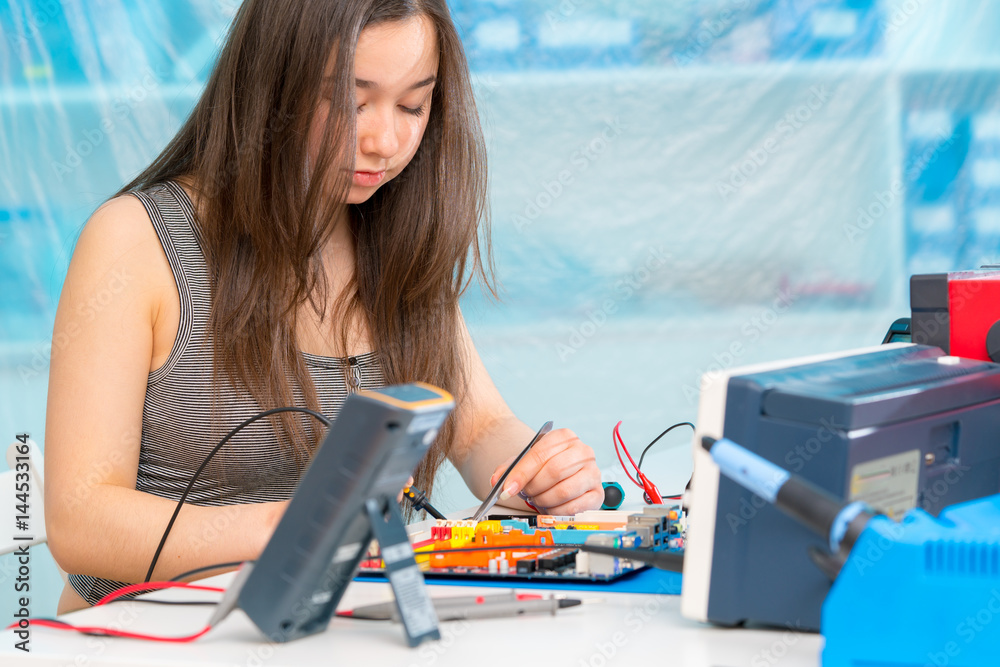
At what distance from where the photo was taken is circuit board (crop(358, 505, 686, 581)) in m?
0.72

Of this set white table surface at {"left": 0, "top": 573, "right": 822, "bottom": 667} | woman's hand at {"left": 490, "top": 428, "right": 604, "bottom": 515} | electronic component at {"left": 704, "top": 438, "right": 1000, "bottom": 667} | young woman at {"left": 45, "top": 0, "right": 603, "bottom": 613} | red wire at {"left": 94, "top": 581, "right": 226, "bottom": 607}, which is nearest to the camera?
electronic component at {"left": 704, "top": 438, "right": 1000, "bottom": 667}

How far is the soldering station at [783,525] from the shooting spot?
46 centimetres

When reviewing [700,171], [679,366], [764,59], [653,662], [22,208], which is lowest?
[679,366]

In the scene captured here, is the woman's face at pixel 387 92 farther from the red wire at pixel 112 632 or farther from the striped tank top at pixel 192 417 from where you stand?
the red wire at pixel 112 632

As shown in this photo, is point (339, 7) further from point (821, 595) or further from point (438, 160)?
point (821, 595)

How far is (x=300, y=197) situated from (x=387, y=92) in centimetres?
15

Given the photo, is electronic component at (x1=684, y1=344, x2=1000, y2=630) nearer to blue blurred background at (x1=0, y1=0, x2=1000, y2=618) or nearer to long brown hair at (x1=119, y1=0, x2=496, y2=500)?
long brown hair at (x1=119, y1=0, x2=496, y2=500)

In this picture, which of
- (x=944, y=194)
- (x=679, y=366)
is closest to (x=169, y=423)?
(x=679, y=366)

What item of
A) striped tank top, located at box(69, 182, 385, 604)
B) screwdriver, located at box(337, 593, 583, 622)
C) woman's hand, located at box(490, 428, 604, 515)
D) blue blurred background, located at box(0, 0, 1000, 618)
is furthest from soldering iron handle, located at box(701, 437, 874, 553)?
blue blurred background, located at box(0, 0, 1000, 618)

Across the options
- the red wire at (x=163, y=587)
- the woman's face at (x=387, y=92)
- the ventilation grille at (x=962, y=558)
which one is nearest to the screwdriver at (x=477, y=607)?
the red wire at (x=163, y=587)

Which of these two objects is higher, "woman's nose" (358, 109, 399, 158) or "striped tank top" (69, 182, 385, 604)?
"woman's nose" (358, 109, 399, 158)

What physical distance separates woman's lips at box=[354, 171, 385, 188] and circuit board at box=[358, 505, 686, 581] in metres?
0.42

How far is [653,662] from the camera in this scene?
1.81 ft

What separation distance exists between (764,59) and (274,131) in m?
1.93
